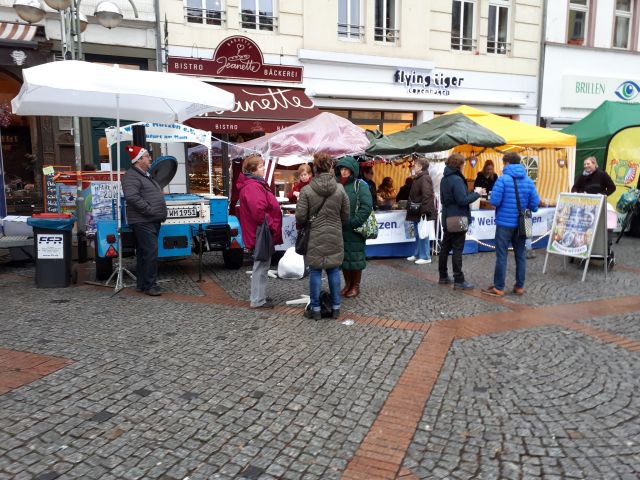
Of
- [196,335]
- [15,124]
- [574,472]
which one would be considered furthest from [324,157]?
[15,124]

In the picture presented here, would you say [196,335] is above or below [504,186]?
below

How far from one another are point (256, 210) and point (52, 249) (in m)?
3.13

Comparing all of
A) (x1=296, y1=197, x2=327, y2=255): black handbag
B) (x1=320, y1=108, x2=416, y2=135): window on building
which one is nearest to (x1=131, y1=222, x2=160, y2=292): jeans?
(x1=296, y1=197, x2=327, y2=255): black handbag

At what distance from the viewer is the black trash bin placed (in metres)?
6.84

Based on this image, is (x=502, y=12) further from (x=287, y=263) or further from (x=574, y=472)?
(x=574, y=472)

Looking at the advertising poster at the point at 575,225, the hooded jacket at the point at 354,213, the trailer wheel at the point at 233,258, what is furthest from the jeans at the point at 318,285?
the advertising poster at the point at 575,225

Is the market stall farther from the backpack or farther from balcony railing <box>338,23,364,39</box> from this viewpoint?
balcony railing <box>338,23,364,39</box>

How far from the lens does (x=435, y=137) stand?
921cm

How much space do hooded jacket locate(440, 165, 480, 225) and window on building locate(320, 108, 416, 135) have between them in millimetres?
7587

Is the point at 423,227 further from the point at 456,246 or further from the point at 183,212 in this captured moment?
the point at 183,212

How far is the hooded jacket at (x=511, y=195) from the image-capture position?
260 inches

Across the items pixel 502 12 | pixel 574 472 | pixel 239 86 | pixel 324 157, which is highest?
pixel 502 12

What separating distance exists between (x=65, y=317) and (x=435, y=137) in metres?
6.57

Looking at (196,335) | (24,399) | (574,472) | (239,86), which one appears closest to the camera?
(574,472)
